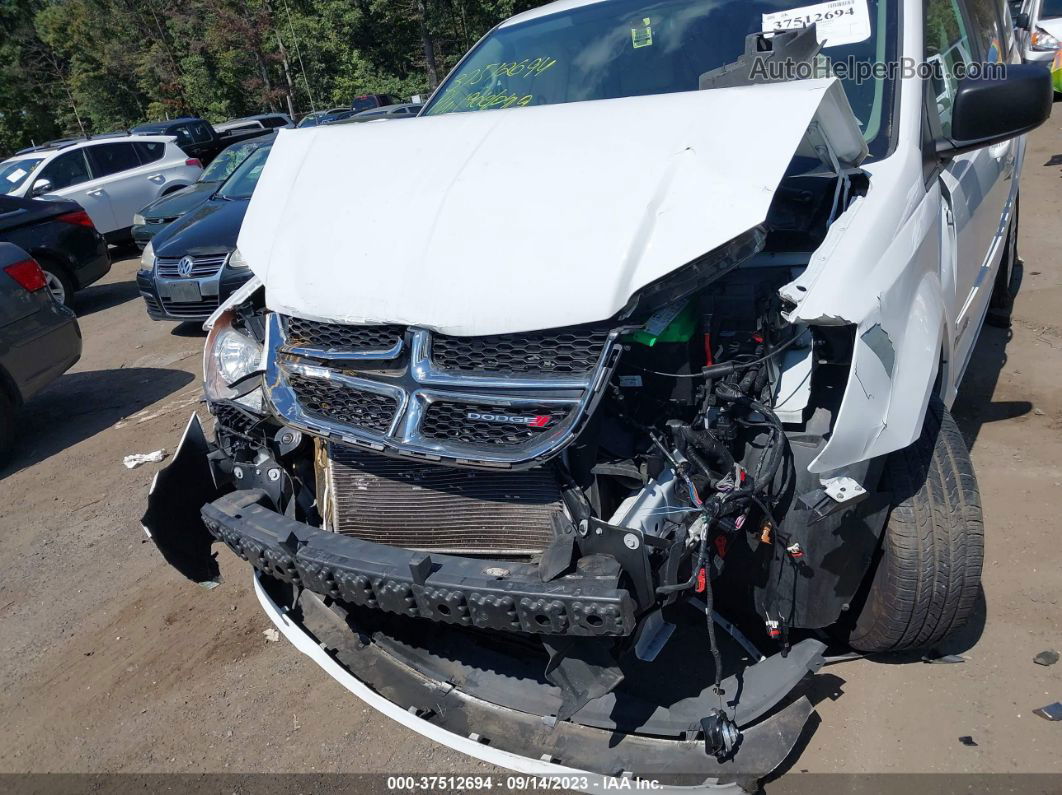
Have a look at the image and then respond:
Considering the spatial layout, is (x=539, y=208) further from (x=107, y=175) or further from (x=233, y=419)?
(x=107, y=175)

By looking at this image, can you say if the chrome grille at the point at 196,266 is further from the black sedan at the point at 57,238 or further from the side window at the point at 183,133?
the side window at the point at 183,133

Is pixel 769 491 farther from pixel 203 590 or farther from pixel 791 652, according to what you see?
pixel 203 590

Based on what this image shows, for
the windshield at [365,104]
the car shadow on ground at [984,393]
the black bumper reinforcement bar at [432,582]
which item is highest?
the windshield at [365,104]

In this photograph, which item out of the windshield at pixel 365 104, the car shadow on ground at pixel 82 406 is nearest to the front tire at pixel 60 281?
the car shadow on ground at pixel 82 406

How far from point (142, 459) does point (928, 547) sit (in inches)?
183

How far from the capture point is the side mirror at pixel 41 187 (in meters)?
11.7

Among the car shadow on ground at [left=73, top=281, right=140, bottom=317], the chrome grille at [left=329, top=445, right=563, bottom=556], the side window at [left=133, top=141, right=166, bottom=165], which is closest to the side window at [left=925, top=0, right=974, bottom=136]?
the chrome grille at [left=329, top=445, right=563, bottom=556]

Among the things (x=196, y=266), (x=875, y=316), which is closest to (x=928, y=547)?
(x=875, y=316)

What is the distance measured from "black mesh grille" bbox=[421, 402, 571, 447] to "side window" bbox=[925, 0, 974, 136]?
1844 mm

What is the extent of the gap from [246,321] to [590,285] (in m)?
1.51

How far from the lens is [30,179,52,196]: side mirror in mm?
11672

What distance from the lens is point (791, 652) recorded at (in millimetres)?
2322

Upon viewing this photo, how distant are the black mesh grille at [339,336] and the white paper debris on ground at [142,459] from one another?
3.09 meters

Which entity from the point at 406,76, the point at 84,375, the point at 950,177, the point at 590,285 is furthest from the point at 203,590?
the point at 406,76
